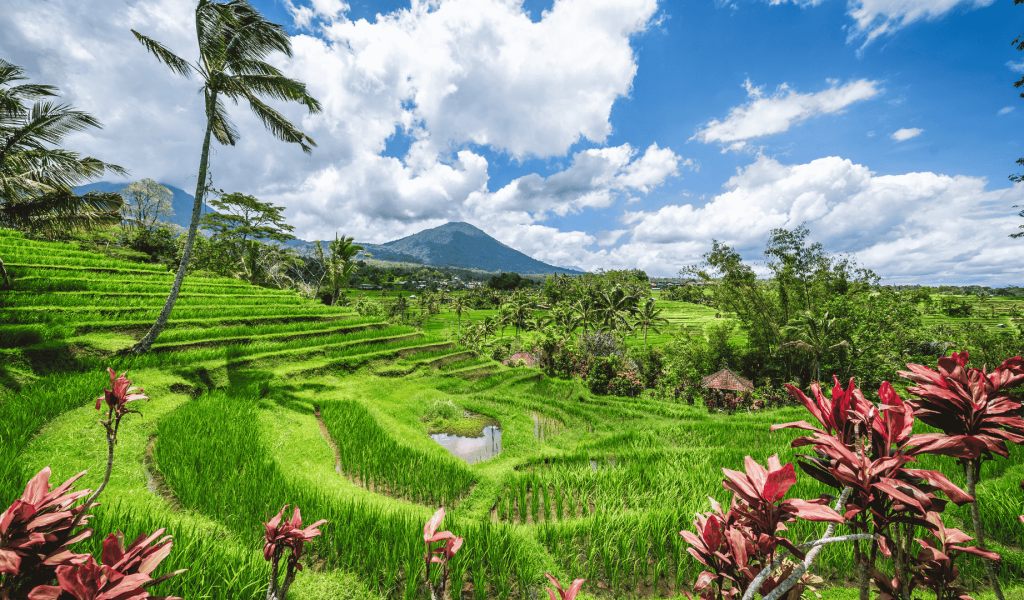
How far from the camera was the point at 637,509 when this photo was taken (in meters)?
4.55

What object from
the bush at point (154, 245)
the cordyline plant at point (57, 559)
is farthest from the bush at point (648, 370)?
the bush at point (154, 245)

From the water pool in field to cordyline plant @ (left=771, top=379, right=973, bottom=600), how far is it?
6634mm

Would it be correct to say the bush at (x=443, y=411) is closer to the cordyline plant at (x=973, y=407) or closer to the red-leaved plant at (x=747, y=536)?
the red-leaved plant at (x=747, y=536)

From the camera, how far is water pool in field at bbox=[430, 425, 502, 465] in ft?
24.1

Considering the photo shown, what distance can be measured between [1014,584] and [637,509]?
3242 millimetres

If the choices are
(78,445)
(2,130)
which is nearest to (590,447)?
(78,445)

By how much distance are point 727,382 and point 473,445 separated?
1423cm

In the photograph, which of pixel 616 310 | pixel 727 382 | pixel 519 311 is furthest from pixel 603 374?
pixel 519 311

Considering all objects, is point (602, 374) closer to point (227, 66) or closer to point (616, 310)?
point (616, 310)

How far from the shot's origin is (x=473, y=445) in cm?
788

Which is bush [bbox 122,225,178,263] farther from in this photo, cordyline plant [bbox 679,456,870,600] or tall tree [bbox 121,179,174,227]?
cordyline plant [bbox 679,456,870,600]

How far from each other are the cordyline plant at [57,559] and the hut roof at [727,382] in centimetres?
1902

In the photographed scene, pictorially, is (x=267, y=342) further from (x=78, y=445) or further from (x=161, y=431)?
(x=78, y=445)

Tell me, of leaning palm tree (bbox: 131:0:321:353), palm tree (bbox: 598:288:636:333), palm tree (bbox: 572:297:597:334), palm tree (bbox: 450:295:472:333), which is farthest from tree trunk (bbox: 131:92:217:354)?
palm tree (bbox: 450:295:472:333)
